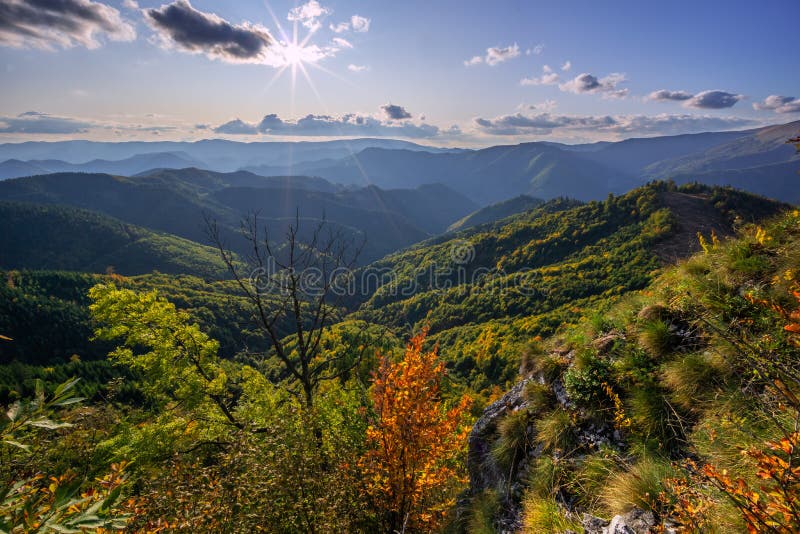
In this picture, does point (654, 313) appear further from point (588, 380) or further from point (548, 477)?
point (548, 477)

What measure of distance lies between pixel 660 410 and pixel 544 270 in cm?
8482

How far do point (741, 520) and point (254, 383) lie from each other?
682 inches

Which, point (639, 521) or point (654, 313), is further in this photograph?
point (654, 313)

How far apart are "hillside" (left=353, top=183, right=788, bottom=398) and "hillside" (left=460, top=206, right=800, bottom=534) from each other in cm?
2238

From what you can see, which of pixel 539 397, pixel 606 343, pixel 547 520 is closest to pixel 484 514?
pixel 547 520

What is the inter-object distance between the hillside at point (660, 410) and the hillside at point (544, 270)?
73.4 ft

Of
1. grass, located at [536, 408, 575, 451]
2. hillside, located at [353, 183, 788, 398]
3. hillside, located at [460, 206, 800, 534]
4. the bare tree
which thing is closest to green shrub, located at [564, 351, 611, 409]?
hillside, located at [460, 206, 800, 534]

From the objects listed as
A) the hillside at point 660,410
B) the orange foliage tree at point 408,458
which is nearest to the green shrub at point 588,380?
the hillside at point 660,410

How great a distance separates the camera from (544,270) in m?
83.6

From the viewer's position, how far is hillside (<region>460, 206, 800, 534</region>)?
154 inches

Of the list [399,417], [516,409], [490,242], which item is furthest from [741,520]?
[490,242]

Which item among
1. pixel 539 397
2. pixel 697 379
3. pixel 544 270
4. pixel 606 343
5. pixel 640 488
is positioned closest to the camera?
pixel 640 488

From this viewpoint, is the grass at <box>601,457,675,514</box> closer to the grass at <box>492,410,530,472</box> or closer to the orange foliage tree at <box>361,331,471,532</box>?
the grass at <box>492,410,530,472</box>

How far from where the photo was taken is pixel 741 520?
3016mm
